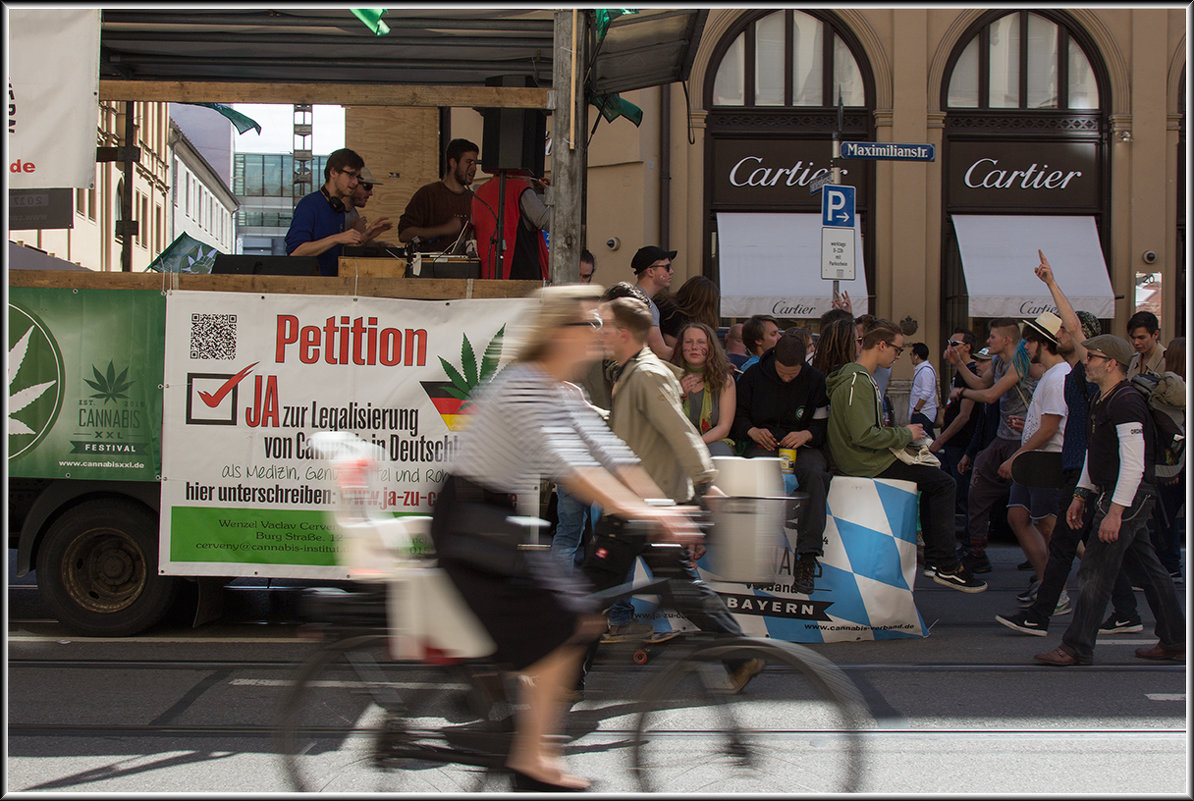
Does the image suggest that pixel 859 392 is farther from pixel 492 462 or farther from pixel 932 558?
pixel 492 462

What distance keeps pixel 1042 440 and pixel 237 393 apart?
5410 mm

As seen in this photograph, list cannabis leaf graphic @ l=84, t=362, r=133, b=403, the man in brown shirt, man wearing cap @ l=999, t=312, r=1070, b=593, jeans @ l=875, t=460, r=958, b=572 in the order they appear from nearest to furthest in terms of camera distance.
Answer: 1. cannabis leaf graphic @ l=84, t=362, r=133, b=403
2. jeans @ l=875, t=460, r=958, b=572
3. man wearing cap @ l=999, t=312, r=1070, b=593
4. the man in brown shirt

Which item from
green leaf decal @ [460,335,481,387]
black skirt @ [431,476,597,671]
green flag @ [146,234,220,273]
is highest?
green flag @ [146,234,220,273]

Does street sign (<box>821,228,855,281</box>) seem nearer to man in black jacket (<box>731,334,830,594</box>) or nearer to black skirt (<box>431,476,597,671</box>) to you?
man in black jacket (<box>731,334,830,594</box>)

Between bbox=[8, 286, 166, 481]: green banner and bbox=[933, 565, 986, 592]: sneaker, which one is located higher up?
bbox=[8, 286, 166, 481]: green banner

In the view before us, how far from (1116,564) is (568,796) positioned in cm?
402

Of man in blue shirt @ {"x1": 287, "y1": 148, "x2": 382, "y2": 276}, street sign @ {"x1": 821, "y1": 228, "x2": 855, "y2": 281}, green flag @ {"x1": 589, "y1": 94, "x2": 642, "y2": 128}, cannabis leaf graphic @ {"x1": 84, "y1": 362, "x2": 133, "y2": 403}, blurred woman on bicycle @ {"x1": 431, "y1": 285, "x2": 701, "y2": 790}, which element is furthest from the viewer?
street sign @ {"x1": 821, "y1": 228, "x2": 855, "y2": 281}

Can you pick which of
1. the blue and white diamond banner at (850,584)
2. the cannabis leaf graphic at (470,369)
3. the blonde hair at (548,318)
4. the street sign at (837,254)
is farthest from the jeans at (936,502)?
the blonde hair at (548,318)

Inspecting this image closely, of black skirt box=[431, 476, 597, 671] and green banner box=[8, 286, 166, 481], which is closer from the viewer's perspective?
black skirt box=[431, 476, 597, 671]

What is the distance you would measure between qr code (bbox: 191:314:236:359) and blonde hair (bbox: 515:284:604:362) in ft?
11.6

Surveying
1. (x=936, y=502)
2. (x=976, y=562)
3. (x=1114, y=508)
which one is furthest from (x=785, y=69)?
(x=1114, y=508)

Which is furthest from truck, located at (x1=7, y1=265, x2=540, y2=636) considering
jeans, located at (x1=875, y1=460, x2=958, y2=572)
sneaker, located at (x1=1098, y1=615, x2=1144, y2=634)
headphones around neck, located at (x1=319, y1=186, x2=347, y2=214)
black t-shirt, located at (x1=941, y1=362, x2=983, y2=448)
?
black t-shirt, located at (x1=941, y1=362, x2=983, y2=448)

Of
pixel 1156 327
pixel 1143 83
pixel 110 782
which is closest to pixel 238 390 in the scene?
pixel 110 782

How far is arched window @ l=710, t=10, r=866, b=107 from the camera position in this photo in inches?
706
